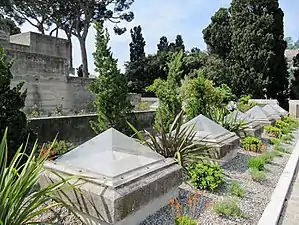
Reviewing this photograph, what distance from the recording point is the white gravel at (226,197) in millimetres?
3082

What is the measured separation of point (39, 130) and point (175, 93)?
4.05 m

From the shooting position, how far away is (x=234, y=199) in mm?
3889

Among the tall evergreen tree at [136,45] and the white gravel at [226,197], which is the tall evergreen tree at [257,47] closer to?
the tall evergreen tree at [136,45]

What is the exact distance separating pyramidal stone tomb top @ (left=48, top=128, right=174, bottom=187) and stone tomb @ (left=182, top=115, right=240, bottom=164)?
2.06 m

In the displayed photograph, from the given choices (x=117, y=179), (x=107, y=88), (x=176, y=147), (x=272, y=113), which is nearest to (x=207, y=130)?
(x=176, y=147)

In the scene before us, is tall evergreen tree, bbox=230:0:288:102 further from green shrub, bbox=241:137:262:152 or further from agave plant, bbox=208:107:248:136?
green shrub, bbox=241:137:262:152

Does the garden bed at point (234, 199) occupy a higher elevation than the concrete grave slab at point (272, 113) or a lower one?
lower

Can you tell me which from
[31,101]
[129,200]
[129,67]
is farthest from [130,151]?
[129,67]

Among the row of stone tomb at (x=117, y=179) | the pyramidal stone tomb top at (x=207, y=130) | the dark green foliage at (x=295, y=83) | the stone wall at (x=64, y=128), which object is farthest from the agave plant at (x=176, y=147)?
the dark green foliage at (x=295, y=83)

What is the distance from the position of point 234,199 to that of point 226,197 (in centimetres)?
11

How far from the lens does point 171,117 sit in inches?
323

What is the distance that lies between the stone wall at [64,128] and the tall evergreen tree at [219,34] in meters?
17.5

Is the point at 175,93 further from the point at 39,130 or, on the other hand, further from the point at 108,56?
the point at 39,130

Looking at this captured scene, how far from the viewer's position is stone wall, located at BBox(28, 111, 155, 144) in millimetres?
5984
